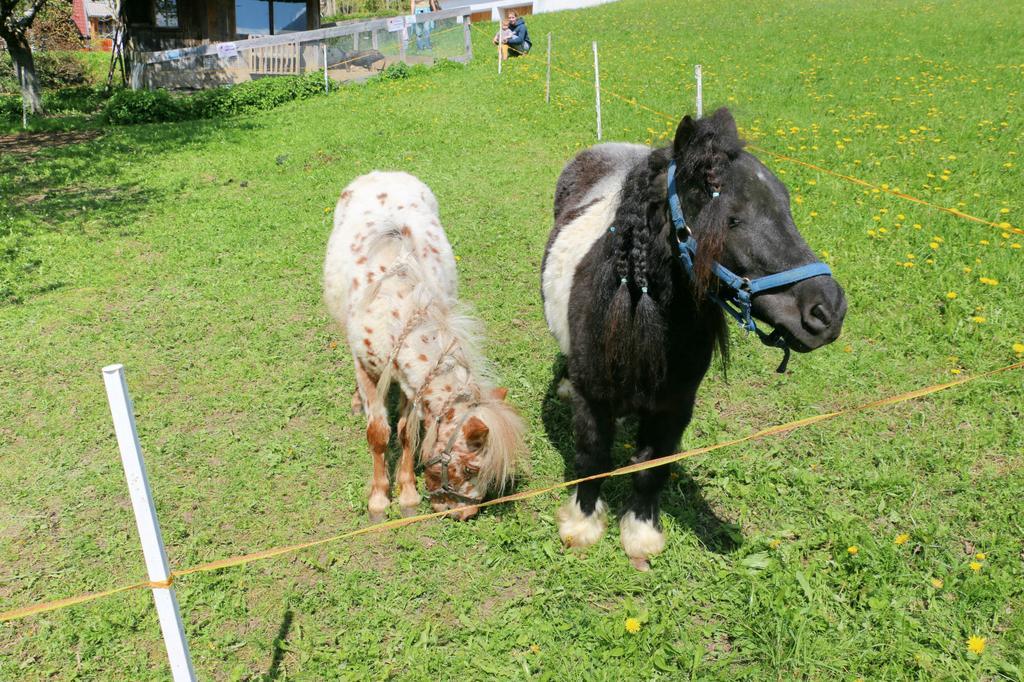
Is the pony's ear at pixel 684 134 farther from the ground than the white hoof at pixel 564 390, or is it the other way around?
the pony's ear at pixel 684 134

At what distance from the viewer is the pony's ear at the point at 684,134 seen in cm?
241

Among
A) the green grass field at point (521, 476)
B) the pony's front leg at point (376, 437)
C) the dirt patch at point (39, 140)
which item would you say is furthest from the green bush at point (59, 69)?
the pony's front leg at point (376, 437)

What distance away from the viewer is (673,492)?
4.15 m

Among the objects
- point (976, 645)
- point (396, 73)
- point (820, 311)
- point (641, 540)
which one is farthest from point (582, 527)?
A: point (396, 73)

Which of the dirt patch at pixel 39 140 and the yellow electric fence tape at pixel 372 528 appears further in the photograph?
the dirt patch at pixel 39 140

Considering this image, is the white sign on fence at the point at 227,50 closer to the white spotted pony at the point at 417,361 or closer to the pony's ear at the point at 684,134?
the white spotted pony at the point at 417,361

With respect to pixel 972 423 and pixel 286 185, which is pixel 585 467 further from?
pixel 286 185

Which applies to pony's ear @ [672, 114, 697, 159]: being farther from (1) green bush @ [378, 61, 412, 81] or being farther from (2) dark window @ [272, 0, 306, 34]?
(2) dark window @ [272, 0, 306, 34]

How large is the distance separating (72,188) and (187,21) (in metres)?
13.9

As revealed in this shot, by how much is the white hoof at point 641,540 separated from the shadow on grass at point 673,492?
259 millimetres

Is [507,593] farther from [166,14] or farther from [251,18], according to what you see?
[251,18]

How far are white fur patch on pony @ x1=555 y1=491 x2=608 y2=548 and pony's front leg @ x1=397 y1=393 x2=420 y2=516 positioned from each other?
1.00m

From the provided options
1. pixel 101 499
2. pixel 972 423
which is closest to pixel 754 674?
pixel 972 423

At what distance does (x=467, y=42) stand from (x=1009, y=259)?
1812 centimetres
